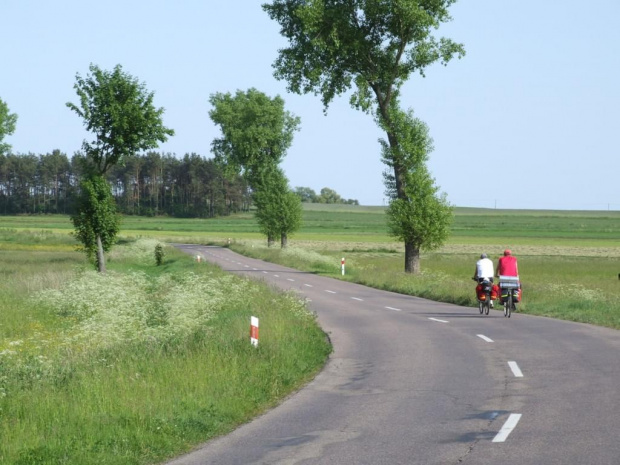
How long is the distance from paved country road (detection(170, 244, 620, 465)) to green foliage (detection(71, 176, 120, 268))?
24421 millimetres

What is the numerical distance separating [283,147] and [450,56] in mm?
45284

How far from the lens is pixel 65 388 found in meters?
11.8

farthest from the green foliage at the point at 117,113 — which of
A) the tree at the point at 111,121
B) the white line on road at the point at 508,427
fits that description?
the white line on road at the point at 508,427

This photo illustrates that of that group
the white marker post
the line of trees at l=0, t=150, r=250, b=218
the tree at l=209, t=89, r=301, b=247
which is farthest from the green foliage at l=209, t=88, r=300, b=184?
the line of trees at l=0, t=150, r=250, b=218

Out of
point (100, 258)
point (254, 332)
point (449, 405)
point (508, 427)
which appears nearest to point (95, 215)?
point (100, 258)

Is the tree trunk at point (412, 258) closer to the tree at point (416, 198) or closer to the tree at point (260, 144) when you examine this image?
the tree at point (416, 198)

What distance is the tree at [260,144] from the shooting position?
268 ft

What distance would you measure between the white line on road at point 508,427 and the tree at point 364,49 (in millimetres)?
31401

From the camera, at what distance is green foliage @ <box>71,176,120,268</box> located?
42219 mm

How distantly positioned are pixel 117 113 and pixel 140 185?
15243 centimetres

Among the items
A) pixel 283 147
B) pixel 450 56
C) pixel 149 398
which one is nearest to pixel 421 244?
pixel 450 56

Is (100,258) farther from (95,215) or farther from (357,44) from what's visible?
(357,44)

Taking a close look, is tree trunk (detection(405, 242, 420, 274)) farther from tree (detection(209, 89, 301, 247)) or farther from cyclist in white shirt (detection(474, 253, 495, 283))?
tree (detection(209, 89, 301, 247))

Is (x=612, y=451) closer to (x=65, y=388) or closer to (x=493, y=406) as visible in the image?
(x=493, y=406)
